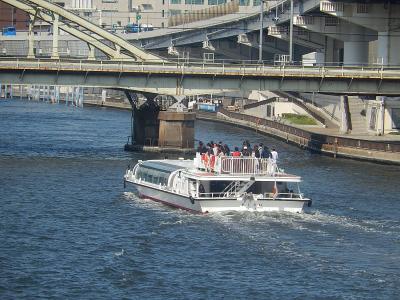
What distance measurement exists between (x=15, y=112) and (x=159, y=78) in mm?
71454

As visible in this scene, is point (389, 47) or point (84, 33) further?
point (389, 47)

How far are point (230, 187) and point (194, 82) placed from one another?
35257mm

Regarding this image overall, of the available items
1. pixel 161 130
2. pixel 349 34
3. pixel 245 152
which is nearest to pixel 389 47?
pixel 349 34

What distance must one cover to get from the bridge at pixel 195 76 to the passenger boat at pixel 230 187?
2957 centimetres

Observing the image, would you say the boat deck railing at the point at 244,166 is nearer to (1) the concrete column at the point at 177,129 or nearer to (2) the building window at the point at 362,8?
→ (1) the concrete column at the point at 177,129

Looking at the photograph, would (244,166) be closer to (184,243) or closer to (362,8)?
(184,243)

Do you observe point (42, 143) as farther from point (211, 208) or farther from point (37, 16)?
point (211, 208)

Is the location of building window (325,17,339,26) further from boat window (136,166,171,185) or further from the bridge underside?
boat window (136,166,171,185)

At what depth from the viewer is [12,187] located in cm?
7650

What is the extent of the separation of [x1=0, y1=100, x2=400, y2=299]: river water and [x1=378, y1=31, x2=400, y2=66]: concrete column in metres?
31.8

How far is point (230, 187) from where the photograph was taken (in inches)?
2574

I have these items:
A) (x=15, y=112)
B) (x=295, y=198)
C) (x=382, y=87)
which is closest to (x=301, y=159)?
(x=382, y=87)

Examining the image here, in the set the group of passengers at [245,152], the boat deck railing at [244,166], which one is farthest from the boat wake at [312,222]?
the group of passengers at [245,152]

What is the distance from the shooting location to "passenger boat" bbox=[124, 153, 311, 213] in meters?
64.0
